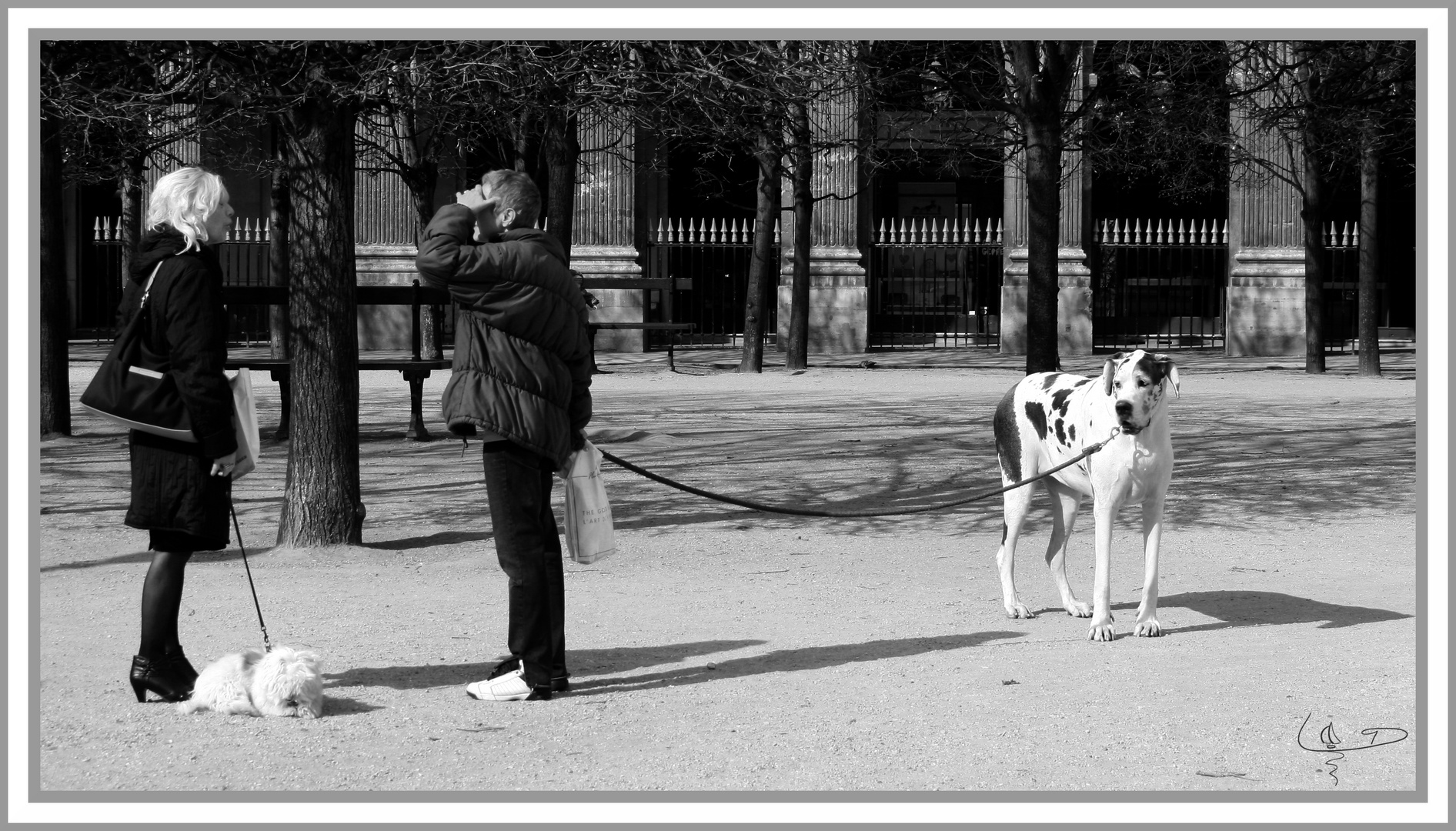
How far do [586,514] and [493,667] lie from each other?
2.23ft

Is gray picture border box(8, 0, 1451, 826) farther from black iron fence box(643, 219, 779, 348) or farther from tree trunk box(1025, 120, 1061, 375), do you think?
black iron fence box(643, 219, 779, 348)

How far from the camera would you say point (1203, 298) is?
3322 cm

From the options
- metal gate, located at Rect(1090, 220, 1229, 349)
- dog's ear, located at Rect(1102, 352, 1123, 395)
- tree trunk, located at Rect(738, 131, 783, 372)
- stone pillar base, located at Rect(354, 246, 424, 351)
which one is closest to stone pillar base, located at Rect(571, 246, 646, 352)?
stone pillar base, located at Rect(354, 246, 424, 351)

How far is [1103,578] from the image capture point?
22.8 feet

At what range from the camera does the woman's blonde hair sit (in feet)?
18.6

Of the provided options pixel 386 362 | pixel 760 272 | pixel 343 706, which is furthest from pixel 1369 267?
pixel 343 706

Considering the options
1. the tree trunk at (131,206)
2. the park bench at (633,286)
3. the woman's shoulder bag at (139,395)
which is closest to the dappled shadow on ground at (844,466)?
the park bench at (633,286)

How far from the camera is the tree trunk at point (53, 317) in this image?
13.5 meters

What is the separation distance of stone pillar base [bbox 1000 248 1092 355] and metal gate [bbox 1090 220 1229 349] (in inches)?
41.2

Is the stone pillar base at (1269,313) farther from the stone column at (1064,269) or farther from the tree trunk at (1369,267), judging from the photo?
the tree trunk at (1369,267)

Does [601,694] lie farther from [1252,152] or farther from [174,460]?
[1252,152]

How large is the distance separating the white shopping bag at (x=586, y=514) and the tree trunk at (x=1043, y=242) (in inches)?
356

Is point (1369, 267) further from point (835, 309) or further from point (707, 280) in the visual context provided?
point (707, 280)
